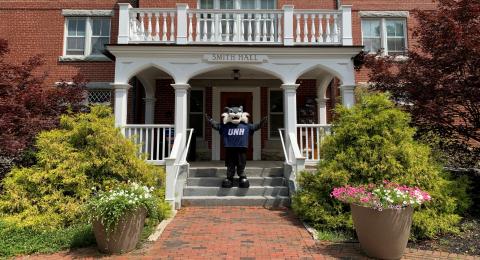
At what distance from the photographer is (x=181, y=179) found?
8.52 metres

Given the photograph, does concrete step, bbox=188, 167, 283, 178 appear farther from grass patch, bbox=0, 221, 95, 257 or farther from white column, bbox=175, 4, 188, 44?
grass patch, bbox=0, 221, 95, 257

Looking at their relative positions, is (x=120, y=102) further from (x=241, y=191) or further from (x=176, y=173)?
(x=241, y=191)

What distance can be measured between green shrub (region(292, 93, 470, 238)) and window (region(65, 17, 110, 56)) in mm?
9656

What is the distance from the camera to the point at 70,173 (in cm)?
643

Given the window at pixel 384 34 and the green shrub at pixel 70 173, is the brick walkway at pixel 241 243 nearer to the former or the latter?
the green shrub at pixel 70 173

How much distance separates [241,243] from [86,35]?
1048 cm

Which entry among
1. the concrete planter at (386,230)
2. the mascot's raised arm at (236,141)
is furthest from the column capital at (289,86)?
the concrete planter at (386,230)

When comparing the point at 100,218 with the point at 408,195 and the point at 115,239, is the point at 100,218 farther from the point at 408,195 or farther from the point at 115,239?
the point at 408,195

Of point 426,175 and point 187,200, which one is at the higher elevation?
point 426,175

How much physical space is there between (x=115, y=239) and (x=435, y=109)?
6504 mm

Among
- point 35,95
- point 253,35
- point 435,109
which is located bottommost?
point 435,109

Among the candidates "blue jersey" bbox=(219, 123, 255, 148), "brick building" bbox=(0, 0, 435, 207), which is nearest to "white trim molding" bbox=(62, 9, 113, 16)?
"brick building" bbox=(0, 0, 435, 207)

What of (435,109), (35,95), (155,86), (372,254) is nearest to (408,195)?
(372,254)

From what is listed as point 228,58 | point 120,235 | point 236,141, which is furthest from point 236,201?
point 228,58
